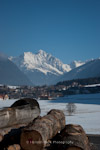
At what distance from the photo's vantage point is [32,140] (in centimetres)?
644

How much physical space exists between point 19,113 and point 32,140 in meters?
2.55

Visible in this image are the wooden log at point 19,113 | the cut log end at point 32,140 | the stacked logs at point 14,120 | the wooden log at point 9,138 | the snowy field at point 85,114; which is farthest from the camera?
the snowy field at point 85,114

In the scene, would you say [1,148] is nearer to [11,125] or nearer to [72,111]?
[11,125]

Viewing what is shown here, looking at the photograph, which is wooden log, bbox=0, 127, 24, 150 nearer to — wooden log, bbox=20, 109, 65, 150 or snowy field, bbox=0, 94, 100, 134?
wooden log, bbox=20, 109, 65, 150

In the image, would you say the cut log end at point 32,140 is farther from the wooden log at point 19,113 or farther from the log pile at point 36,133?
the wooden log at point 19,113

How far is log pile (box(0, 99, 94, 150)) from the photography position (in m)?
6.52

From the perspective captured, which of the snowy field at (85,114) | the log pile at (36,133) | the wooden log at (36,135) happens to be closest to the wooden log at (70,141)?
the log pile at (36,133)

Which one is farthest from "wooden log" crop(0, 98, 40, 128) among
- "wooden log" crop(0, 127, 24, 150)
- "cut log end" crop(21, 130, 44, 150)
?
"cut log end" crop(21, 130, 44, 150)

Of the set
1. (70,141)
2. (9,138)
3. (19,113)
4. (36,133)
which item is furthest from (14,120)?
(70,141)

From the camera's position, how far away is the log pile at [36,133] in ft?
21.4

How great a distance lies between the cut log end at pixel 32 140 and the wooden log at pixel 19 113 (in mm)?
1662

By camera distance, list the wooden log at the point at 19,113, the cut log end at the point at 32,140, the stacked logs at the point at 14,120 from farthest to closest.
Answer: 1. the wooden log at the point at 19,113
2. the stacked logs at the point at 14,120
3. the cut log end at the point at 32,140

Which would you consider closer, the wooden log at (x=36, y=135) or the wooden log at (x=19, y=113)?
the wooden log at (x=36, y=135)

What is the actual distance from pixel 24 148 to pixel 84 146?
1.64 meters
